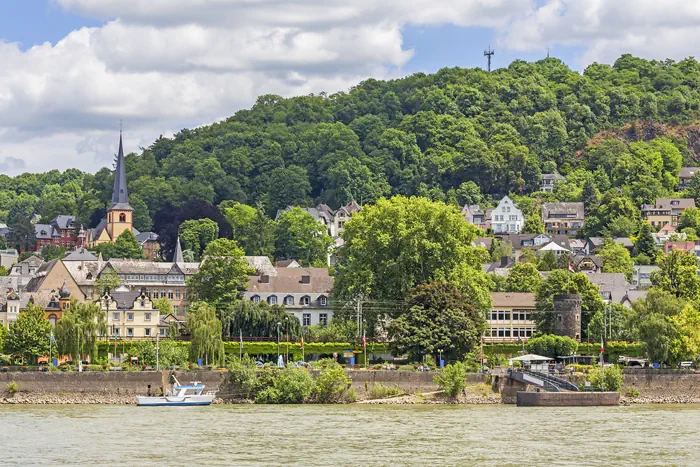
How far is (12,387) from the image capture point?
301 ft

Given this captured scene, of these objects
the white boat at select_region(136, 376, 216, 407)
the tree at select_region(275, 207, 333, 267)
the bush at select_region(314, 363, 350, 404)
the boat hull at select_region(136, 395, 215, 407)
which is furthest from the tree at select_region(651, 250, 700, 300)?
the tree at select_region(275, 207, 333, 267)

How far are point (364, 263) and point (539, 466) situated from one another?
184 ft

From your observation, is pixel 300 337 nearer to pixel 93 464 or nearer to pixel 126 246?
pixel 93 464

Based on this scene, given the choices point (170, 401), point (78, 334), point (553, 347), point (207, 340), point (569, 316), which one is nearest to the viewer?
point (170, 401)

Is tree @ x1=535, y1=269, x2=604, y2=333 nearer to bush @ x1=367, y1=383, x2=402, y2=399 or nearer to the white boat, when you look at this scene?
bush @ x1=367, y1=383, x2=402, y2=399

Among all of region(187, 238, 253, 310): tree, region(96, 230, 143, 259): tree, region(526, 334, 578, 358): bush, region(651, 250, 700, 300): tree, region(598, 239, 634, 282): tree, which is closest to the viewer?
region(526, 334, 578, 358): bush

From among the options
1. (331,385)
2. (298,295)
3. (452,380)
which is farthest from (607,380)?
(298,295)

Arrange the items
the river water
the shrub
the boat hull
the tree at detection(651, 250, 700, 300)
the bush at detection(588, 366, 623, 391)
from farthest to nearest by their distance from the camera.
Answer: the tree at detection(651, 250, 700, 300) → the bush at detection(588, 366, 623, 391) → the shrub → the boat hull → the river water

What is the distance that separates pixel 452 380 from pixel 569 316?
86.0 feet

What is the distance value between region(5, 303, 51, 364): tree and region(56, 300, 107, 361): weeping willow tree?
5.65 feet

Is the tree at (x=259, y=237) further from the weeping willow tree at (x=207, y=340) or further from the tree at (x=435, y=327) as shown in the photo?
the tree at (x=435, y=327)

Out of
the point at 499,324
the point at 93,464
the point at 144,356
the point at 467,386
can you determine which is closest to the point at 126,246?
the point at 499,324

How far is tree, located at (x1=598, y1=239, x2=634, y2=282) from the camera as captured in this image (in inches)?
6836

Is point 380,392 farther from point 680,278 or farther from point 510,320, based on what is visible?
point 680,278
